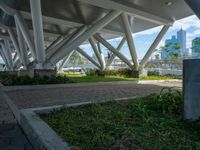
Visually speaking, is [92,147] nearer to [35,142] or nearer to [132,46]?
[35,142]

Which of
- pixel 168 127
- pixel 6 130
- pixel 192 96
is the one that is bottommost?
pixel 6 130

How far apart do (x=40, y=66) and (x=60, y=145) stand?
11.0m

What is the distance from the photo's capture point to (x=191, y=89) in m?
2.97

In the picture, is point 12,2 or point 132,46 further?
point 132,46

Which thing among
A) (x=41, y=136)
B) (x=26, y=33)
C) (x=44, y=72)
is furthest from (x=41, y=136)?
(x=26, y=33)

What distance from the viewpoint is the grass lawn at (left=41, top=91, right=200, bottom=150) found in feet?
7.64

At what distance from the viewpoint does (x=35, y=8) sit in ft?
34.6

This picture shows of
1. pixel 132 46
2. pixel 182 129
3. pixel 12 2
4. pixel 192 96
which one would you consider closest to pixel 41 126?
pixel 182 129

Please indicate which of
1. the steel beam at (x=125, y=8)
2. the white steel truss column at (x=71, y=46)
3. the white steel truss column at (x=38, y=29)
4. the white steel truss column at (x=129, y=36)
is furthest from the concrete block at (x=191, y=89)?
the white steel truss column at (x=129, y=36)

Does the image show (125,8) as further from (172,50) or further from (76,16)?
(172,50)

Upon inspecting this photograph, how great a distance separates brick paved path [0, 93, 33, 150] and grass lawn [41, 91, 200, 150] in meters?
0.47

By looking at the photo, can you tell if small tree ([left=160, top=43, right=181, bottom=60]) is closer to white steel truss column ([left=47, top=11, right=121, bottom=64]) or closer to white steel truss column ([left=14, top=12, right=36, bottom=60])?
white steel truss column ([left=47, top=11, right=121, bottom=64])

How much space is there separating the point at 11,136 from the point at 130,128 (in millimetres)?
1979

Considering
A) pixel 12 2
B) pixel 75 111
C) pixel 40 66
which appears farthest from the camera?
pixel 12 2
